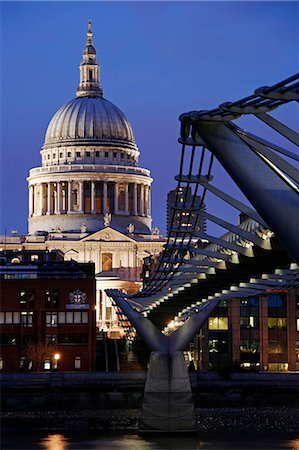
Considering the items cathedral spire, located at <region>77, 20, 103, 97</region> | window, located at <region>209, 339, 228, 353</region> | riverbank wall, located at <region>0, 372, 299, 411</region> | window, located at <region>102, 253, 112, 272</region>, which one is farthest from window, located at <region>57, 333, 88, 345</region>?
cathedral spire, located at <region>77, 20, 103, 97</region>

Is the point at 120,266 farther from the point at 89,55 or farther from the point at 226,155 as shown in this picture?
the point at 226,155

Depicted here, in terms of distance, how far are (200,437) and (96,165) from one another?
119148 mm

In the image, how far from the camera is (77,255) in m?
171

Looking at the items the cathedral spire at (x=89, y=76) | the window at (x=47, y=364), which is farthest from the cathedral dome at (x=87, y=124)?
the window at (x=47, y=364)

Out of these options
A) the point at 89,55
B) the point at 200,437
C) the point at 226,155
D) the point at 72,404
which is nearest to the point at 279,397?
the point at 72,404

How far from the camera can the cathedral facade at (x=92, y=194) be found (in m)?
172

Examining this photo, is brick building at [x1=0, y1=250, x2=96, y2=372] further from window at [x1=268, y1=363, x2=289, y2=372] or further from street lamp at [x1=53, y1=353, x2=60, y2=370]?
window at [x1=268, y1=363, x2=289, y2=372]

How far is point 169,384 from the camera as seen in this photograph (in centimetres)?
6444

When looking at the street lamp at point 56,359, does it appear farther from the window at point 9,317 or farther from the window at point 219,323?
the window at point 219,323

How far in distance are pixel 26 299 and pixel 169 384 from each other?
30441 mm

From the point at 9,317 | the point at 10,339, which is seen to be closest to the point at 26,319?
the point at 9,317

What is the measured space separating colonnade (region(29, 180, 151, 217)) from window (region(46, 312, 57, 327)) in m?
81.2

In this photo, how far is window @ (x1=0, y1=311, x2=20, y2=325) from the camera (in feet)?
306

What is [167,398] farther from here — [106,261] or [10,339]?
[106,261]
